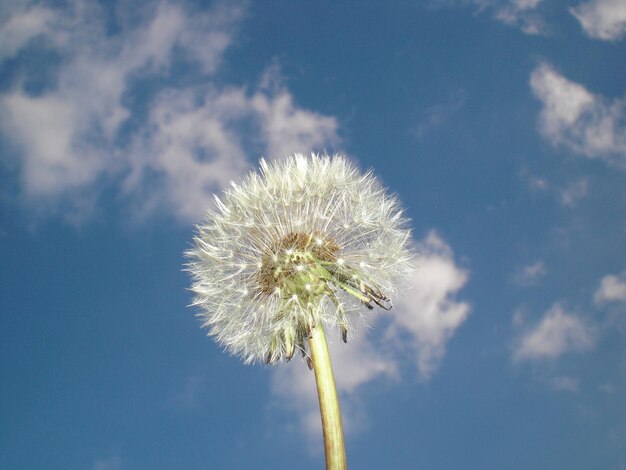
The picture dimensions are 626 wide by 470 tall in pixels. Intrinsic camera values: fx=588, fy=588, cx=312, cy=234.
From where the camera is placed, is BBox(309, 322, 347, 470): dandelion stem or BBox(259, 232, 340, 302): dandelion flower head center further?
BBox(259, 232, 340, 302): dandelion flower head center

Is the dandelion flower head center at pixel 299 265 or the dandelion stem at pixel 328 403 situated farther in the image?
the dandelion flower head center at pixel 299 265

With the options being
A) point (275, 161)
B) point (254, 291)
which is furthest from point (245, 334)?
point (275, 161)

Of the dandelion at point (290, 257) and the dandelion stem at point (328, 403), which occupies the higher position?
the dandelion at point (290, 257)

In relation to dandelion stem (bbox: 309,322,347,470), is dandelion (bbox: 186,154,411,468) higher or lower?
higher

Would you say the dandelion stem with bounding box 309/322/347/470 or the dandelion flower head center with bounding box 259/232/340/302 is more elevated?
the dandelion flower head center with bounding box 259/232/340/302

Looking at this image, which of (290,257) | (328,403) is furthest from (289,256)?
(328,403)

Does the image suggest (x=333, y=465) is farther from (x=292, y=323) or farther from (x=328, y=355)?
(x=292, y=323)
